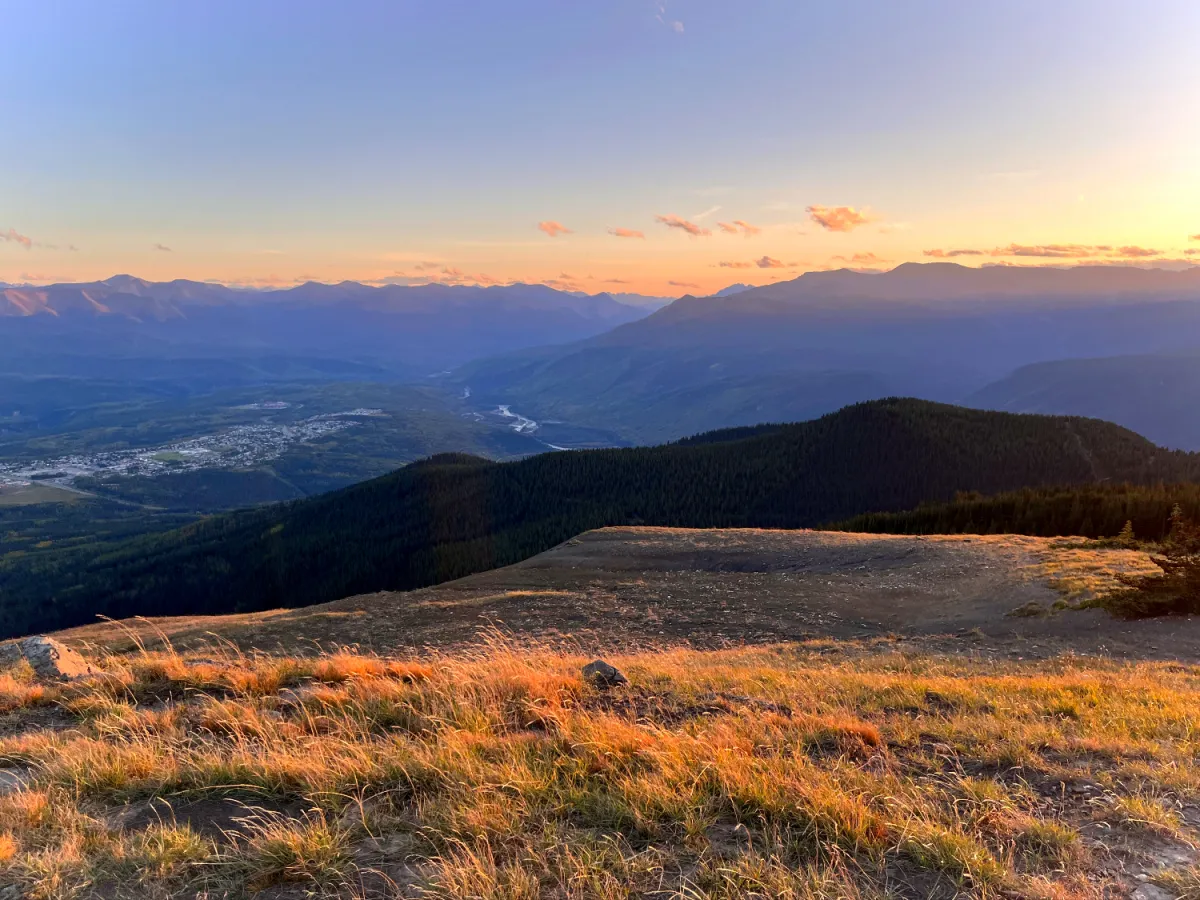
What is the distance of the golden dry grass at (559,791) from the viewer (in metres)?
3.68

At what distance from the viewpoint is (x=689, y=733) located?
606 centimetres

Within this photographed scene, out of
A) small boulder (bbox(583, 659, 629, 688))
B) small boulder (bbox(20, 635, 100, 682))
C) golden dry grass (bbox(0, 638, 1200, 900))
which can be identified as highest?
golden dry grass (bbox(0, 638, 1200, 900))

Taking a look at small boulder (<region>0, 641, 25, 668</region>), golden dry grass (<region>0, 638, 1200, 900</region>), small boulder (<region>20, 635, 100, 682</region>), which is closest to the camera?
golden dry grass (<region>0, 638, 1200, 900</region>)

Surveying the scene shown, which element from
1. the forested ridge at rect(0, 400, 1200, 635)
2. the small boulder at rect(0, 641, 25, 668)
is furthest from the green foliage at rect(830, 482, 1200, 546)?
the small boulder at rect(0, 641, 25, 668)

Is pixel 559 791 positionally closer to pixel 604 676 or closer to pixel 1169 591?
pixel 604 676

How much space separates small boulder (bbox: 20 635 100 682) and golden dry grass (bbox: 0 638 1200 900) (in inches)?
37.1

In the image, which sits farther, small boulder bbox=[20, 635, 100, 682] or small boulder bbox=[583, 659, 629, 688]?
small boulder bbox=[20, 635, 100, 682]

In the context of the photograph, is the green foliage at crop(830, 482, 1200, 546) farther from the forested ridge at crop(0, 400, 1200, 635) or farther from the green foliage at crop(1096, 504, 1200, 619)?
the forested ridge at crop(0, 400, 1200, 635)

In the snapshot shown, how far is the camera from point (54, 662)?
9031mm

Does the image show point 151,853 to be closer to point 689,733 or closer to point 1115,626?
point 689,733

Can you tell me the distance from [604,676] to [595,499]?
9065cm

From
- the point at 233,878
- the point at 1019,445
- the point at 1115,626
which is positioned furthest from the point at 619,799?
the point at 1019,445

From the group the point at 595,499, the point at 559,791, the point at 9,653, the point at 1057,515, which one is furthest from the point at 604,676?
the point at 595,499

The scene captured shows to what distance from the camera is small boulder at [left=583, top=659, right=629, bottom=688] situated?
321 inches
